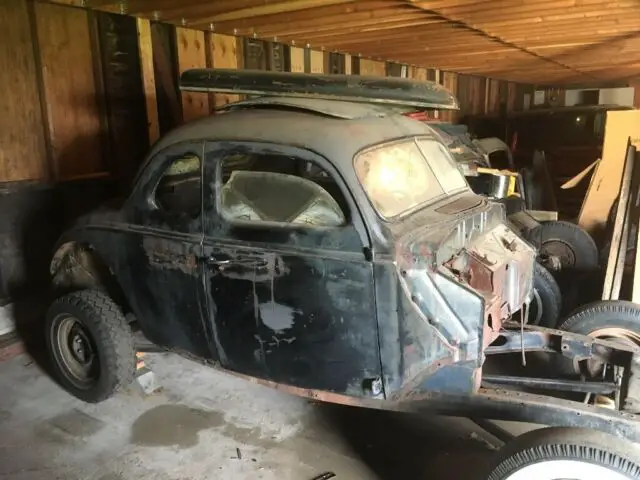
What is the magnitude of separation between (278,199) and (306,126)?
45cm

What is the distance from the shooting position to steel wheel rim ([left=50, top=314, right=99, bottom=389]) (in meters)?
4.05

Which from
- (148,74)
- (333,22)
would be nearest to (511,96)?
(333,22)

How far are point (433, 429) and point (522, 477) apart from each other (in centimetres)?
116

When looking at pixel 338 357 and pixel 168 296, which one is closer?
pixel 338 357

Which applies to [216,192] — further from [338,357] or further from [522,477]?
[522,477]

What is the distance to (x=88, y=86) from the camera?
5230 mm

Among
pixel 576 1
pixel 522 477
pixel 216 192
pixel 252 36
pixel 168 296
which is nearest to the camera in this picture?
pixel 522 477

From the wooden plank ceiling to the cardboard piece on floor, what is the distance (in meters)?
0.95

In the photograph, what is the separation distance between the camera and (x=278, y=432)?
366 centimetres

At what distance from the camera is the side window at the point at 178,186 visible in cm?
363

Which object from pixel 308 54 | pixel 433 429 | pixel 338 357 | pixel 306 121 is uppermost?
pixel 308 54

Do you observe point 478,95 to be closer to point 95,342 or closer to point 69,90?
point 69,90

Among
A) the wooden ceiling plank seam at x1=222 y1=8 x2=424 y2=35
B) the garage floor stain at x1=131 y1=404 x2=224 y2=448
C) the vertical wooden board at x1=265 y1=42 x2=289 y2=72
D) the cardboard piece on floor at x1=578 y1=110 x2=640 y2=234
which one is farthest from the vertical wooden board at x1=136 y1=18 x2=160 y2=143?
the cardboard piece on floor at x1=578 y1=110 x2=640 y2=234

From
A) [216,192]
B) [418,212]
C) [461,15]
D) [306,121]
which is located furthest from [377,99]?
[461,15]
